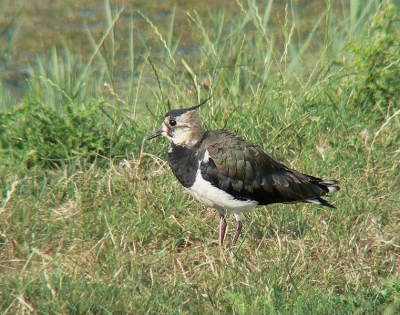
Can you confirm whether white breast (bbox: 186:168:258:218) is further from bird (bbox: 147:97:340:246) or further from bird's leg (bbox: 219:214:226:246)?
bird's leg (bbox: 219:214:226:246)

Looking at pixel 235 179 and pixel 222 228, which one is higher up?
pixel 235 179

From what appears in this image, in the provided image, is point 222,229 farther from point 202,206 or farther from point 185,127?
point 185,127

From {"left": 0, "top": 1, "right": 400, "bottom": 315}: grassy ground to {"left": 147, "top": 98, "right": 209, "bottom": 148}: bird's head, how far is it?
16.3 inches

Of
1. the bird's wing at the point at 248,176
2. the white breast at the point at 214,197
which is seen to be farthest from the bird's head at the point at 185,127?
the white breast at the point at 214,197

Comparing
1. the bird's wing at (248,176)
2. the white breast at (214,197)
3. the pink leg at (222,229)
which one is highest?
the bird's wing at (248,176)

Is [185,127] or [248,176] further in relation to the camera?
[185,127]

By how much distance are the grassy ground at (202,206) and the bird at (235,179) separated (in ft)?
0.78

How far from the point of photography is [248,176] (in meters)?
5.21

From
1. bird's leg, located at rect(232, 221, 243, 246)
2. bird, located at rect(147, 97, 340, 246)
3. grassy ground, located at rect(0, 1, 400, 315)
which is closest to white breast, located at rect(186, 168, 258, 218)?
bird, located at rect(147, 97, 340, 246)

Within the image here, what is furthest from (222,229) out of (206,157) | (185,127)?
(185,127)

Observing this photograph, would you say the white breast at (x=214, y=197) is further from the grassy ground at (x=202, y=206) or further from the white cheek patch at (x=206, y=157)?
the grassy ground at (x=202, y=206)

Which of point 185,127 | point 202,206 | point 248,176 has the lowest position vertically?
point 202,206

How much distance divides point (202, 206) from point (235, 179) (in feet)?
2.06

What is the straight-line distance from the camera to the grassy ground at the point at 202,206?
4.53m
